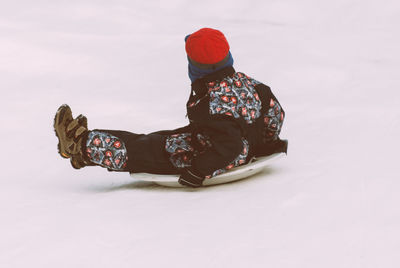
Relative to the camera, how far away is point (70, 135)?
6.77ft

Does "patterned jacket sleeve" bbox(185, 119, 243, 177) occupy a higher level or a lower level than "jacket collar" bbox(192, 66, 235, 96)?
lower

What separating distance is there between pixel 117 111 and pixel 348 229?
1.81 meters

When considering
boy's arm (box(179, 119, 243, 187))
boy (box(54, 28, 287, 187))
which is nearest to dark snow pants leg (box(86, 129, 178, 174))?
boy (box(54, 28, 287, 187))

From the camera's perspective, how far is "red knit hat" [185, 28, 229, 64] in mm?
1940

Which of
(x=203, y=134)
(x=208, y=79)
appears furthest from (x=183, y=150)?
(x=208, y=79)

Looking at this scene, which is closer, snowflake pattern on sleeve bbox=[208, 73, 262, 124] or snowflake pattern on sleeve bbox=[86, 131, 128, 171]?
snowflake pattern on sleeve bbox=[208, 73, 262, 124]

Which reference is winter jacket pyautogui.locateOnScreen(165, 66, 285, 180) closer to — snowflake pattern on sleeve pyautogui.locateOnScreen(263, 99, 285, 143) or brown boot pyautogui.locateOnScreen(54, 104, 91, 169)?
snowflake pattern on sleeve pyautogui.locateOnScreen(263, 99, 285, 143)

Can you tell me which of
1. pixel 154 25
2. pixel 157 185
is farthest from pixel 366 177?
pixel 154 25

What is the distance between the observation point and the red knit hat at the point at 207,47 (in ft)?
6.37

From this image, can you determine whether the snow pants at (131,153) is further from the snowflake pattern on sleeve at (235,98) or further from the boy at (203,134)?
the snowflake pattern on sleeve at (235,98)

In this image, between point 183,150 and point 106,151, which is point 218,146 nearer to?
point 183,150

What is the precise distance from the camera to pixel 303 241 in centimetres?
146

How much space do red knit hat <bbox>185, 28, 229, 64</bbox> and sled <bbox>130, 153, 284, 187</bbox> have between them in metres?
0.35

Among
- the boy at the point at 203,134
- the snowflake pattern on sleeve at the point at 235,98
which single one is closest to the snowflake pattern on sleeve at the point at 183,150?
the boy at the point at 203,134
